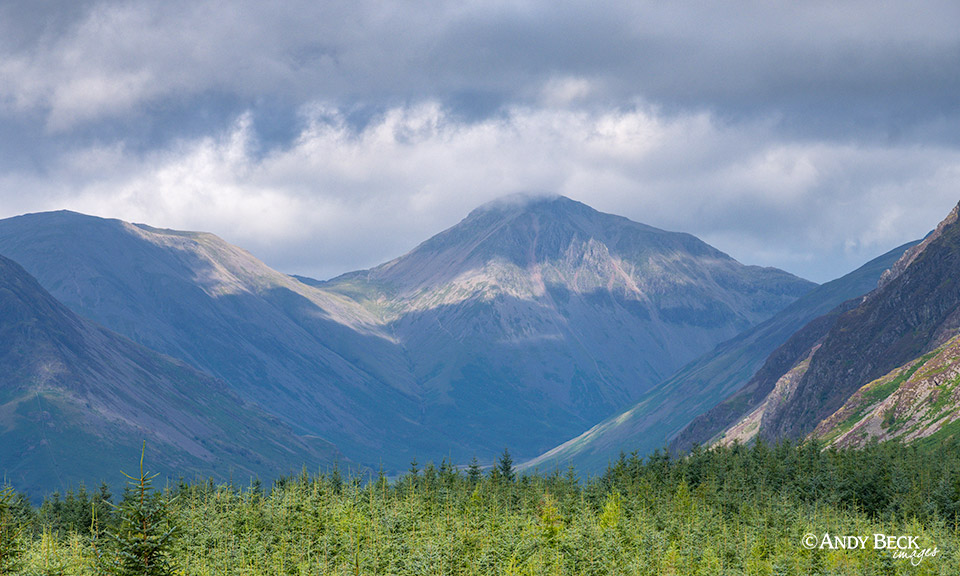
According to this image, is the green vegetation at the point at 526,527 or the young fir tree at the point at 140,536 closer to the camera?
the young fir tree at the point at 140,536

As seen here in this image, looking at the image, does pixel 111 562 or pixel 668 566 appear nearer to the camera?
pixel 111 562

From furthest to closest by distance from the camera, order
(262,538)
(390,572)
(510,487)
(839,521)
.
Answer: (510,487), (839,521), (262,538), (390,572)

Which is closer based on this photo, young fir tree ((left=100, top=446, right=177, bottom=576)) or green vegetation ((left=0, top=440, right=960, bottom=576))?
young fir tree ((left=100, top=446, right=177, bottom=576))

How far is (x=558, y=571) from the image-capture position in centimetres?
5656

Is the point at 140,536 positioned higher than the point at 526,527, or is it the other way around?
the point at 140,536

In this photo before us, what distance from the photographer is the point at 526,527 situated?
7081cm

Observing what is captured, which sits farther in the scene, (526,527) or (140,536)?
(526,527)

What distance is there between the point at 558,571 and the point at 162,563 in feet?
85.6

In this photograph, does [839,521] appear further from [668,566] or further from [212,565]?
[212,565]

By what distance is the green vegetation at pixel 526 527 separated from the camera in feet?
180

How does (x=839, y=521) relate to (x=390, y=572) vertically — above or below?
below

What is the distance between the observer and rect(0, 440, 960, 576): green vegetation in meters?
54.8

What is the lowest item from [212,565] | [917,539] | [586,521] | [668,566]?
[917,539]

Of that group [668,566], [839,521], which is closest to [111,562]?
[668,566]
